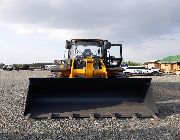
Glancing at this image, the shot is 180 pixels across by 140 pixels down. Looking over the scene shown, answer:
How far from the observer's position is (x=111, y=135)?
718 centimetres

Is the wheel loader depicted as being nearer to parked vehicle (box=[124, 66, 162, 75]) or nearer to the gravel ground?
the gravel ground

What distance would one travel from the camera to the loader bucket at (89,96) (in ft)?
31.0

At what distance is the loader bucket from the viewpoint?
9453 millimetres

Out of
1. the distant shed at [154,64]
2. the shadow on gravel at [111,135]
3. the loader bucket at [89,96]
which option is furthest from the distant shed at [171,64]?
the shadow on gravel at [111,135]

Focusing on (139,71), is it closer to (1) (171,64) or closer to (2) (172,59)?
(1) (171,64)

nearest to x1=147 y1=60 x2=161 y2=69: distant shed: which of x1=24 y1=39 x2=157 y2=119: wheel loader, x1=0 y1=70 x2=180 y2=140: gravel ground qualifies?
x1=24 y1=39 x2=157 y2=119: wheel loader

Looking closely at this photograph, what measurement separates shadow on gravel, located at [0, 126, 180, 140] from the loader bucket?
176cm

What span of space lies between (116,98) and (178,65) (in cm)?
4871

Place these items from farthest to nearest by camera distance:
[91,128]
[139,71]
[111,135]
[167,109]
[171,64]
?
[171,64]
[139,71]
[167,109]
[91,128]
[111,135]

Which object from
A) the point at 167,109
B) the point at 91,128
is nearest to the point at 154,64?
the point at 167,109

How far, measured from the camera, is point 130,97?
10008mm

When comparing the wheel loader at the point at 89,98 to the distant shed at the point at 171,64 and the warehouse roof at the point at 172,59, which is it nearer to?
the distant shed at the point at 171,64

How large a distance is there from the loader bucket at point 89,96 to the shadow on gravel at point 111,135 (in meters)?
1.76

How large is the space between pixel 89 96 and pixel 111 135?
2830mm
